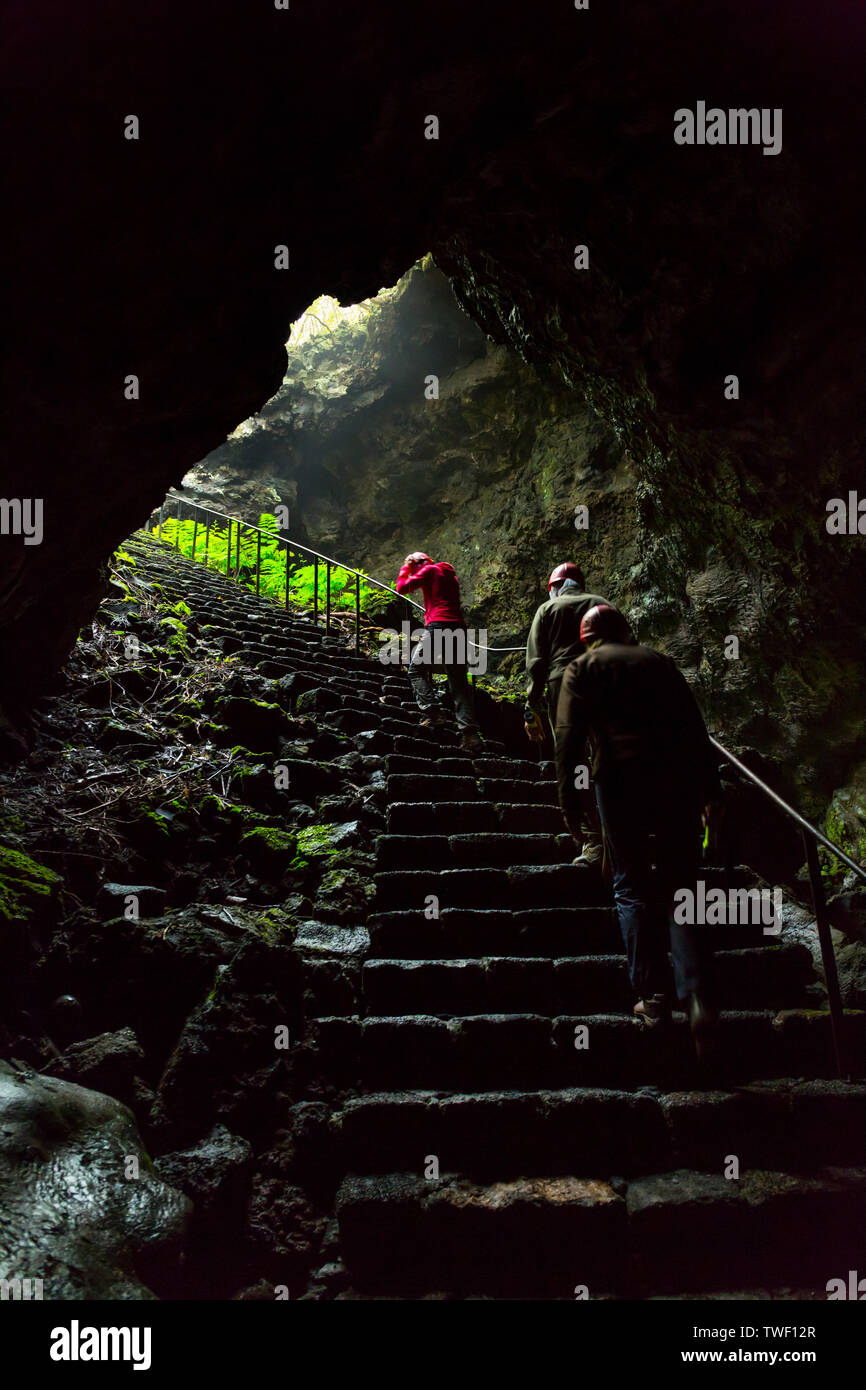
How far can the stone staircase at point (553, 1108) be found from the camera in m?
2.14

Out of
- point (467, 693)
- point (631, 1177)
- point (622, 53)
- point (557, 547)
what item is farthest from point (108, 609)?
point (557, 547)

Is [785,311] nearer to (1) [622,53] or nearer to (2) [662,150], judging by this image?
(2) [662,150]

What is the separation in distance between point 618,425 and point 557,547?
4643 mm

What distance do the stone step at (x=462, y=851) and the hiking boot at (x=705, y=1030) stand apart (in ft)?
5.09

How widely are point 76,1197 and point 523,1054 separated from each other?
1.66 metres

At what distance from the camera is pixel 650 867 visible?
3016 millimetres

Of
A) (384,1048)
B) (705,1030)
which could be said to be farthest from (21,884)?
(705,1030)

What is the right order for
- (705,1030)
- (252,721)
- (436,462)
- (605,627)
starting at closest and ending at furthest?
(705,1030) < (605,627) < (252,721) < (436,462)

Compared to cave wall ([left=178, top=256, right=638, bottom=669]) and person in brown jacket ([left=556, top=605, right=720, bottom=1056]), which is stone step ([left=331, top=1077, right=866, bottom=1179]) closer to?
person in brown jacket ([left=556, top=605, right=720, bottom=1056])

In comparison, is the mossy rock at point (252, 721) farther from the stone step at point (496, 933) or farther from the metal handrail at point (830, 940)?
the metal handrail at point (830, 940)

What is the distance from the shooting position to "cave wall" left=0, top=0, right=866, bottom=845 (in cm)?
271

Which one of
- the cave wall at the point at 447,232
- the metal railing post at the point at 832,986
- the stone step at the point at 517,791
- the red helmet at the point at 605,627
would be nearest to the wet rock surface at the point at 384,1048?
the metal railing post at the point at 832,986

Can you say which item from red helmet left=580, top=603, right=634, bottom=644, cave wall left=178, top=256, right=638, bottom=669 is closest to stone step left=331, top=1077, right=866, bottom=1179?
red helmet left=580, top=603, right=634, bottom=644

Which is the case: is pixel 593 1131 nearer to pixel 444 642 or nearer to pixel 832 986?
pixel 832 986
